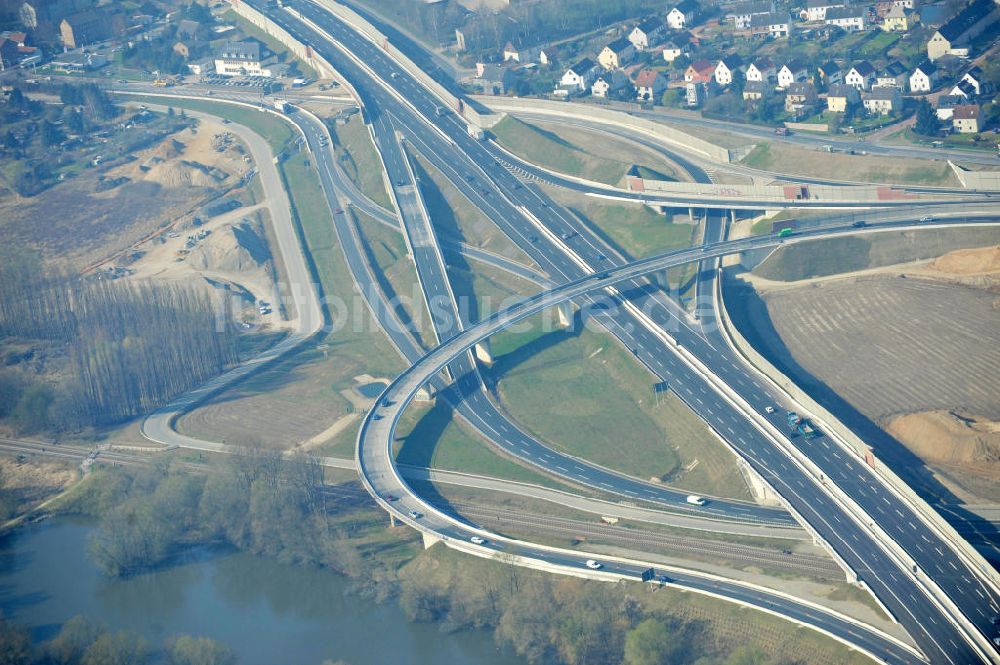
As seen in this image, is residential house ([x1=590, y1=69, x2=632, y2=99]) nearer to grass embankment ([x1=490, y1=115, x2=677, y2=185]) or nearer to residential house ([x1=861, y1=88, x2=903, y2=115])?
grass embankment ([x1=490, y1=115, x2=677, y2=185])

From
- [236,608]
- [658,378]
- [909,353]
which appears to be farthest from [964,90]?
[236,608]

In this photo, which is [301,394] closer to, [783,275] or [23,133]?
[783,275]

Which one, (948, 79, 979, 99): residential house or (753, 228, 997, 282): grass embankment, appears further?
(948, 79, 979, 99): residential house

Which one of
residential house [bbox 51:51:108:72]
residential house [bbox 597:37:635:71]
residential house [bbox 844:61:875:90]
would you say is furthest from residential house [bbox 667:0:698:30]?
residential house [bbox 51:51:108:72]

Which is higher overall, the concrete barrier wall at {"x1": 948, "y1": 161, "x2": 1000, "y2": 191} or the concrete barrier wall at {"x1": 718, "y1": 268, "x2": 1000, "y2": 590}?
the concrete barrier wall at {"x1": 948, "y1": 161, "x2": 1000, "y2": 191}

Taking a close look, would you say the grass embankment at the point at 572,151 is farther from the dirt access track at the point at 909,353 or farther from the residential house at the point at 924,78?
the residential house at the point at 924,78

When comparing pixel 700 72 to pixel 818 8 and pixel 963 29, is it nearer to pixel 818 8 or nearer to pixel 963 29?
pixel 818 8
